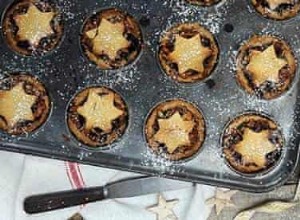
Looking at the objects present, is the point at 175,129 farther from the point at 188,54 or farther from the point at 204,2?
the point at 204,2

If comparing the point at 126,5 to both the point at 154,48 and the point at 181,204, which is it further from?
the point at 181,204

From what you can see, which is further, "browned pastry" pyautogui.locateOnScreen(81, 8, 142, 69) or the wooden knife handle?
the wooden knife handle

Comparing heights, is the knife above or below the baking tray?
below

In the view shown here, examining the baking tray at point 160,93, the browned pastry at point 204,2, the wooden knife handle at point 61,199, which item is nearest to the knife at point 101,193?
the wooden knife handle at point 61,199

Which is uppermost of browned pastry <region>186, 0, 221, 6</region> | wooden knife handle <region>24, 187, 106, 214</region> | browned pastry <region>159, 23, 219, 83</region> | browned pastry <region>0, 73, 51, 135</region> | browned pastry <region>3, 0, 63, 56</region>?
browned pastry <region>186, 0, 221, 6</region>

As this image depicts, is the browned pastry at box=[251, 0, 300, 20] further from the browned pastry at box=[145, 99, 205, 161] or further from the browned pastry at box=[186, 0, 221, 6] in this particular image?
the browned pastry at box=[145, 99, 205, 161]

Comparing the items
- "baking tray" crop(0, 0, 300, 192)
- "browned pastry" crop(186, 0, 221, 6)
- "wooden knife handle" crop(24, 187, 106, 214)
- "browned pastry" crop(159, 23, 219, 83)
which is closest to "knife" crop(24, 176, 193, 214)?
"wooden knife handle" crop(24, 187, 106, 214)

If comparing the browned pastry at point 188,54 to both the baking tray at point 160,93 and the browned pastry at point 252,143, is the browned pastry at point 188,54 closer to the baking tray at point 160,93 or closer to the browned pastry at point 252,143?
the baking tray at point 160,93
